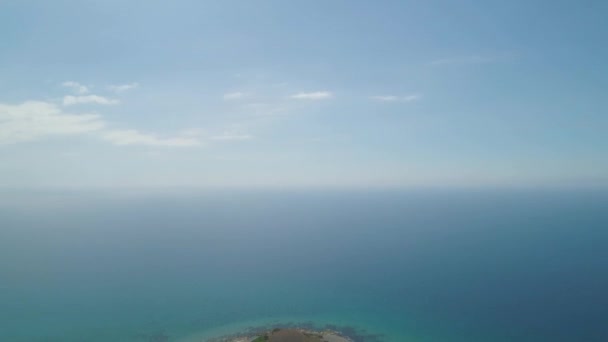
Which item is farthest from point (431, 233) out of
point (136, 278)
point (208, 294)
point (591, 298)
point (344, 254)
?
point (136, 278)

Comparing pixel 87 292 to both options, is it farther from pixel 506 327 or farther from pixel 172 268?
pixel 506 327

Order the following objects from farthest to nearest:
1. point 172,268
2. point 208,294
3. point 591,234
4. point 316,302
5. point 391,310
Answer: point 591,234 < point 172,268 < point 208,294 < point 316,302 < point 391,310

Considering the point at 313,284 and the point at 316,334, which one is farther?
the point at 313,284

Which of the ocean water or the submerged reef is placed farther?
the ocean water

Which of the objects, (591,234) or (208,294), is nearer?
(208,294)

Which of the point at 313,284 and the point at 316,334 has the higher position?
the point at 316,334

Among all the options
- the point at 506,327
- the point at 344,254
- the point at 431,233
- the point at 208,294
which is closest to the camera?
the point at 506,327

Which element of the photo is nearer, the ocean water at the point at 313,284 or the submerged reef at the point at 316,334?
the submerged reef at the point at 316,334
